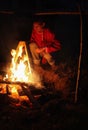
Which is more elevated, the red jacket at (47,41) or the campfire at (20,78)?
the red jacket at (47,41)

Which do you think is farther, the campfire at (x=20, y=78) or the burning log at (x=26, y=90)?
the campfire at (x=20, y=78)

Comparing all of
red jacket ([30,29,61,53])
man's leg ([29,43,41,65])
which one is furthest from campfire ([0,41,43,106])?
red jacket ([30,29,61,53])

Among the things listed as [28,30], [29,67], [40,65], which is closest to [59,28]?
[28,30]

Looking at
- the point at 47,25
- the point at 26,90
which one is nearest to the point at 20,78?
the point at 26,90

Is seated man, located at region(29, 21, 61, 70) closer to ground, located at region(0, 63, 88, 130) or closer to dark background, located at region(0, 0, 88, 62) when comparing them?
ground, located at region(0, 63, 88, 130)

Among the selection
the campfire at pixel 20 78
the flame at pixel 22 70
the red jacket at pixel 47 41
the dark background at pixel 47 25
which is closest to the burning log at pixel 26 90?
the campfire at pixel 20 78

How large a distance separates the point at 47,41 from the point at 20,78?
1854 millimetres

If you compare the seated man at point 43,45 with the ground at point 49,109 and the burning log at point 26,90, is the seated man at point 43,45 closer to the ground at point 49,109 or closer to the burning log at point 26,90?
the ground at point 49,109

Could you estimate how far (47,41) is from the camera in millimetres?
11516

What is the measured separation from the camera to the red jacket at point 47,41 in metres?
11.5

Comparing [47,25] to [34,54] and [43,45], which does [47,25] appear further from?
[34,54]

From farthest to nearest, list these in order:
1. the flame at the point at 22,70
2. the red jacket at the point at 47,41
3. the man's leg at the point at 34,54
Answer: the man's leg at the point at 34,54 → the red jacket at the point at 47,41 → the flame at the point at 22,70

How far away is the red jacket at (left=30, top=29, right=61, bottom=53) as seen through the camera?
37.6 ft

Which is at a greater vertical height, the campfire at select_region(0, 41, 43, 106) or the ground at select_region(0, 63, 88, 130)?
the campfire at select_region(0, 41, 43, 106)
